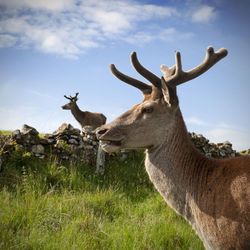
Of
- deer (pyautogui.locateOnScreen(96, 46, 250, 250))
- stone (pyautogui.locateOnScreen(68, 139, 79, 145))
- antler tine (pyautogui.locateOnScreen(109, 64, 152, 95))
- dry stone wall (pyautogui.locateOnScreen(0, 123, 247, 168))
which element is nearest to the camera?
deer (pyautogui.locateOnScreen(96, 46, 250, 250))

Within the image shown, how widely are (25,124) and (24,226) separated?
15.7 feet

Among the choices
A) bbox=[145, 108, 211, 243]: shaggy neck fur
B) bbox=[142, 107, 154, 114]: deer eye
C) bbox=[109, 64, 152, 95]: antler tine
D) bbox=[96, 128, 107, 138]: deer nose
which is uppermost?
bbox=[109, 64, 152, 95]: antler tine

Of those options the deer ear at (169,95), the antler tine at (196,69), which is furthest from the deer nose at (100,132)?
the antler tine at (196,69)

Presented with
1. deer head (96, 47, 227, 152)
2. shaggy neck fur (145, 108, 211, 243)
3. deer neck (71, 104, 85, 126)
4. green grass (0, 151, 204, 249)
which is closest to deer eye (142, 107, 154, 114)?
deer head (96, 47, 227, 152)

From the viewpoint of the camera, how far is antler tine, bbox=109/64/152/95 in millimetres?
3251

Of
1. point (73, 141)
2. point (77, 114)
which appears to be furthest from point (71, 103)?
point (73, 141)

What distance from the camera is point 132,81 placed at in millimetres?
3316

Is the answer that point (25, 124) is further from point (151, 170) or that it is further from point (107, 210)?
point (151, 170)

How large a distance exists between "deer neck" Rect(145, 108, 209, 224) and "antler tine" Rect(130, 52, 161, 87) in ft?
1.57

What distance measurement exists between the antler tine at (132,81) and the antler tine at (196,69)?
273 mm

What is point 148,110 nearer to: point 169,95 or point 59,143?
point 169,95

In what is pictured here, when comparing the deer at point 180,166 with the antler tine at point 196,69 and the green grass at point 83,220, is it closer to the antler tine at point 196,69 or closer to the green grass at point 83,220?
the antler tine at point 196,69

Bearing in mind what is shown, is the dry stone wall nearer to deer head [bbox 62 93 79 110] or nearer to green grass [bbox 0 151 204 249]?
green grass [bbox 0 151 204 249]

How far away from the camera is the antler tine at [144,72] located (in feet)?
10.1
